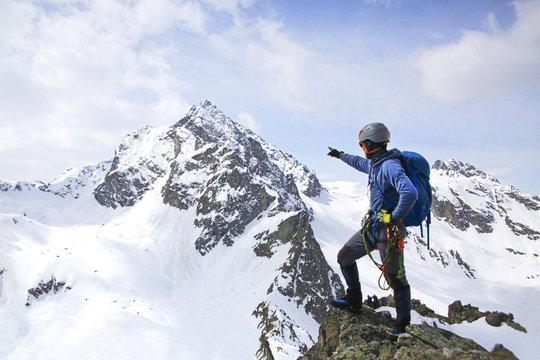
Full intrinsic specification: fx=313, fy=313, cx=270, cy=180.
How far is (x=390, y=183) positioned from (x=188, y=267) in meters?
115

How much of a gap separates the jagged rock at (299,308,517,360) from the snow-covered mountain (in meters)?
6.24

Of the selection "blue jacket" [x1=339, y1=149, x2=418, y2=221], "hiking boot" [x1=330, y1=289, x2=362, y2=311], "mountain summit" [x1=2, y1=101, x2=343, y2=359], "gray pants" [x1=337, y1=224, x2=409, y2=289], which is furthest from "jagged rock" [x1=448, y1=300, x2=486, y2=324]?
"mountain summit" [x1=2, y1=101, x2=343, y2=359]

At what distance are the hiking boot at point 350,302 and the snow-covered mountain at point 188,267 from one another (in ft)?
21.2

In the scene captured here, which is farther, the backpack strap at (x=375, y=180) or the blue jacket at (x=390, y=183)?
the backpack strap at (x=375, y=180)

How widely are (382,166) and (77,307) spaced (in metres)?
101

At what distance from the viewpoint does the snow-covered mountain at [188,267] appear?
7100cm

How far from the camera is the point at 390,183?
641 centimetres

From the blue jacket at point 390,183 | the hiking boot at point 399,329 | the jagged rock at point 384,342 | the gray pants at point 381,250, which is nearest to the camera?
the jagged rock at point 384,342

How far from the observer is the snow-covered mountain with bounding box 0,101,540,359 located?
233ft

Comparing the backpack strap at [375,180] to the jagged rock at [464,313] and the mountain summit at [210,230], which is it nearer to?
the jagged rock at [464,313]

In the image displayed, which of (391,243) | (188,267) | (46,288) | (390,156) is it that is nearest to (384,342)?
(391,243)

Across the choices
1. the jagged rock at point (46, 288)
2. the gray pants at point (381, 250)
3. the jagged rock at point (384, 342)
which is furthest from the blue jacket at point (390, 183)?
the jagged rock at point (46, 288)

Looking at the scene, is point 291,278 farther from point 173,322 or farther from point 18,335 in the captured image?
point 18,335

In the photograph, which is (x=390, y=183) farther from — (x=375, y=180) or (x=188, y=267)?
(x=188, y=267)
